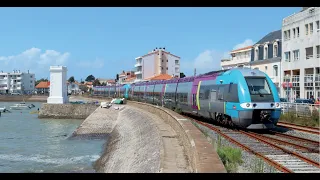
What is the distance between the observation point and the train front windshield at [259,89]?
1527cm

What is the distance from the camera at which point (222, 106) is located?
17.0 metres

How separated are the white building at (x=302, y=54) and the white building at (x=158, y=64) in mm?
52593

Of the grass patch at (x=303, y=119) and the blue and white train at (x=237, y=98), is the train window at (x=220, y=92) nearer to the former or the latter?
the blue and white train at (x=237, y=98)

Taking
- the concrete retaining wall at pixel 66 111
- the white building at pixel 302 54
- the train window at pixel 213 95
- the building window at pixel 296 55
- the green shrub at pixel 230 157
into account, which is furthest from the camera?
the concrete retaining wall at pixel 66 111

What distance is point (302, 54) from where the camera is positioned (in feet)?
118

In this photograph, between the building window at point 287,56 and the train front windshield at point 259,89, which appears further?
the building window at point 287,56

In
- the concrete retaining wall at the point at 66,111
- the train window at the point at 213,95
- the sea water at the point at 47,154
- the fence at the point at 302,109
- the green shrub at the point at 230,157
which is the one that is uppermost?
the train window at the point at 213,95

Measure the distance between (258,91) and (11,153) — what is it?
58.4 feet

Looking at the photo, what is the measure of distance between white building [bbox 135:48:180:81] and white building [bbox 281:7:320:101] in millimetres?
52593

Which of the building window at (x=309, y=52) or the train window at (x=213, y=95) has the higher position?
the building window at (x=309, y=52)

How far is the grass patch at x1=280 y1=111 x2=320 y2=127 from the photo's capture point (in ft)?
63.5

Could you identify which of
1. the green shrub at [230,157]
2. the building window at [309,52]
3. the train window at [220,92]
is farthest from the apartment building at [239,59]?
the green shrub at [230,157]

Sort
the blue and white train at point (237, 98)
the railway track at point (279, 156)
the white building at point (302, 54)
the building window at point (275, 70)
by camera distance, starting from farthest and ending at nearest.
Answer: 1. the building window at point (275, 70)
2. the white building at point (302, 54)
3. the blue and white train at point (237, 98)
4. the railway track at point (279, 156)
